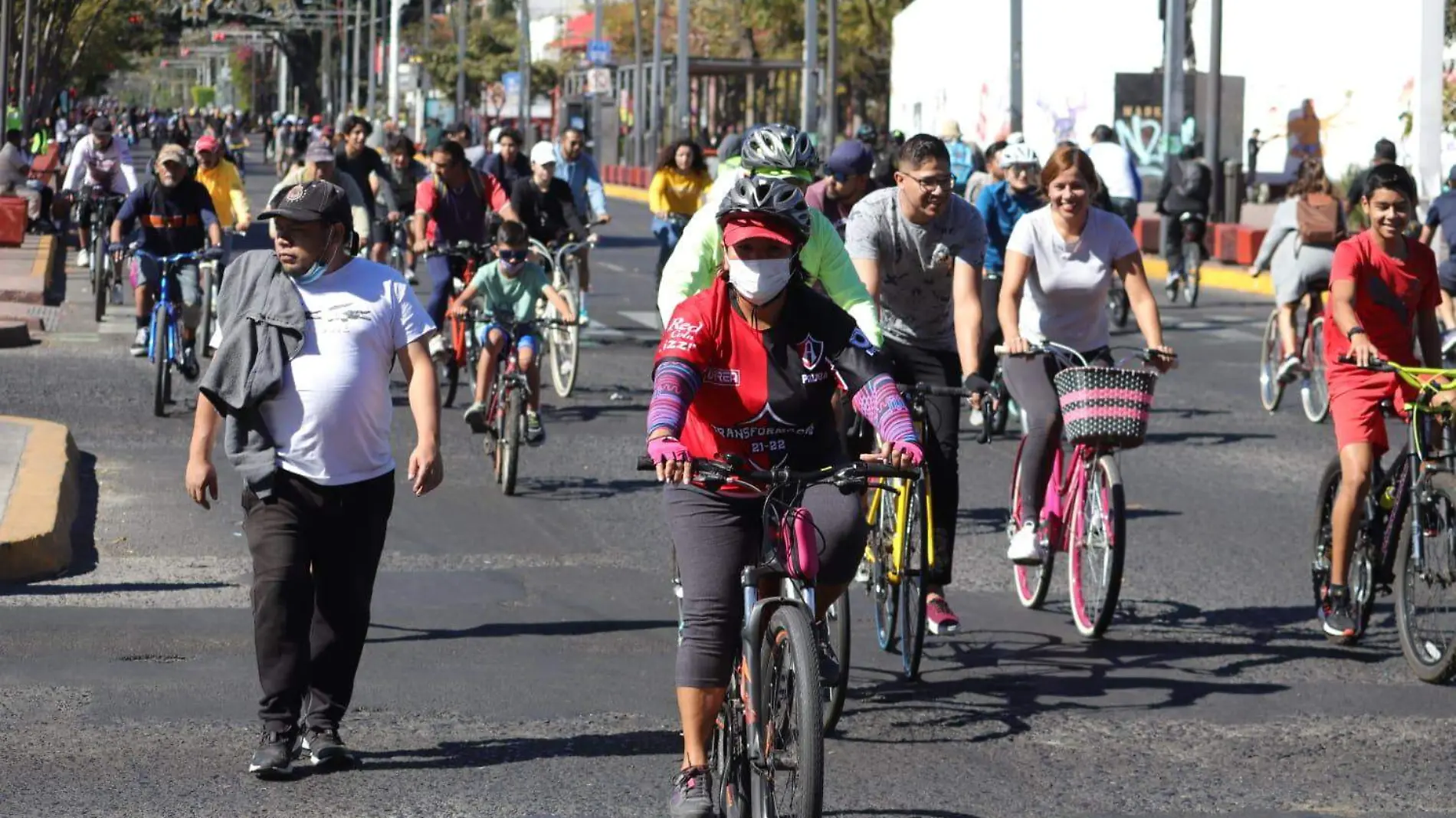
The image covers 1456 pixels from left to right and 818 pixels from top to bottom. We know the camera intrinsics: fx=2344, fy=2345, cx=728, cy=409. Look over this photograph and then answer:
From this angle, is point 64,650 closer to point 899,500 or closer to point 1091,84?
point 899,500

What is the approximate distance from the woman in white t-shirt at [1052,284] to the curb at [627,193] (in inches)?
1744

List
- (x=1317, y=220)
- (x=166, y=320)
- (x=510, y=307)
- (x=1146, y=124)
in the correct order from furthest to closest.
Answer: (x=1146, y=124) < (x=166, y=320) < (x=1317, y=220) < (x=510, y=307)

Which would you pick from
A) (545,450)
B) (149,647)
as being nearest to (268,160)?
(545,450)

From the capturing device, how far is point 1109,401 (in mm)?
8164

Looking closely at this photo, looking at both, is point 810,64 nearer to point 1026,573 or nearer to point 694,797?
point 1026,573

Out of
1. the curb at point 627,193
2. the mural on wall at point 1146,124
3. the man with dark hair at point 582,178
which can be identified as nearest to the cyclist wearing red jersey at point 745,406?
the man with dark hair at point 582,178

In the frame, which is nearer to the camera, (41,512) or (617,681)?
(617,681)

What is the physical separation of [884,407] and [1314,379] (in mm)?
10320

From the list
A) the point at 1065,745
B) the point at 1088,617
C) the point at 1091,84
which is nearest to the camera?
the point at 1065,745

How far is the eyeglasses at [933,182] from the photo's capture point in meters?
8.19

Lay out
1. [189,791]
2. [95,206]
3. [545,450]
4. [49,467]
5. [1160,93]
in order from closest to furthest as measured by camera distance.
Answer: [189,791] < [49,467] < [545,450] < [95,206] < [1160,93]

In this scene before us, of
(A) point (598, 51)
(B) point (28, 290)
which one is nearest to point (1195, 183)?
(B) point (28, 290)

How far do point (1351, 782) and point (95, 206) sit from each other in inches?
795

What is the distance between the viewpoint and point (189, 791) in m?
6.14
